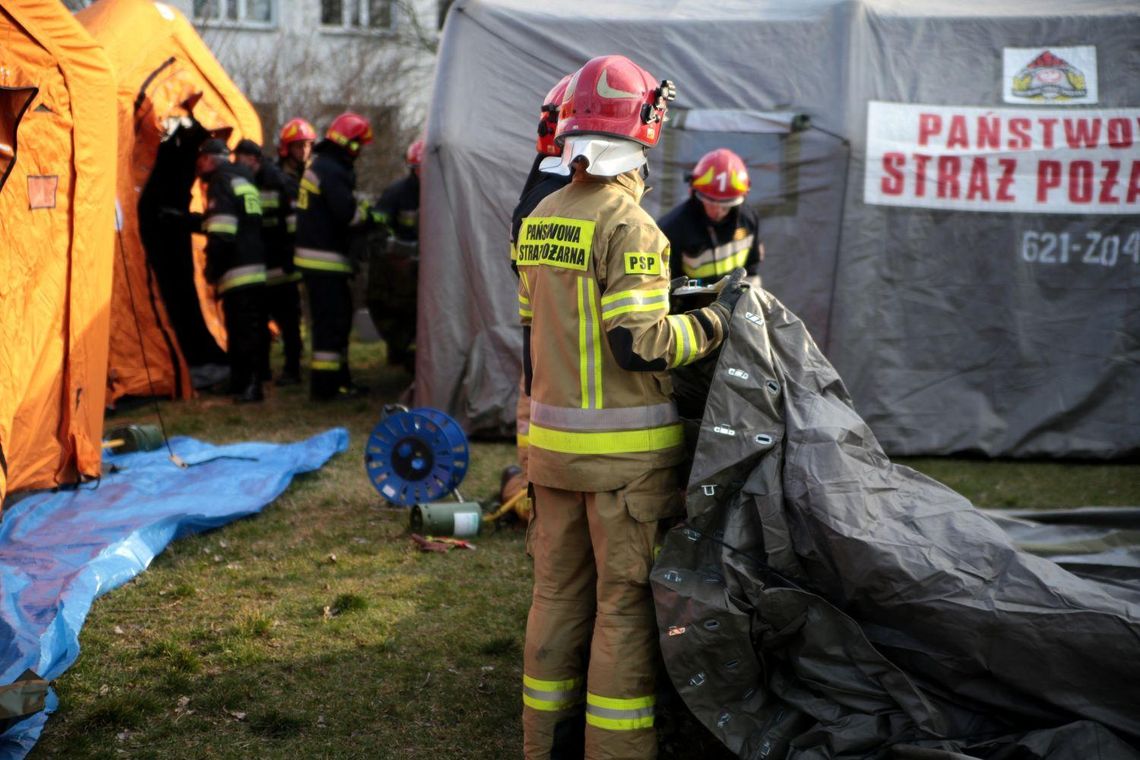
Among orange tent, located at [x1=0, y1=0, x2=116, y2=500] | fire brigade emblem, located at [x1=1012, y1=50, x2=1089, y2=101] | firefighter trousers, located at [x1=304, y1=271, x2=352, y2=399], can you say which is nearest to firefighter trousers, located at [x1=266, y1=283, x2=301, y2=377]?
firefighter trousers, located at [x1=304, y1=271, x2=352, y2=399]

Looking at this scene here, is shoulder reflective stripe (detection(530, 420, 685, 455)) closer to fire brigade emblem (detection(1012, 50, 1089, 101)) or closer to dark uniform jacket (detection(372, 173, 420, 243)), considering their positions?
fire brigade emblem (detection(1012, 50, 1089, 101))

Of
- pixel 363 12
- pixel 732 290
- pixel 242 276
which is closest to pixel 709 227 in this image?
pixel 732 290

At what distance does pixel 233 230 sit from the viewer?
8.91 m

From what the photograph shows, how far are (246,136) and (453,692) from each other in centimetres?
767

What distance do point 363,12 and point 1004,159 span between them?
17.1 m

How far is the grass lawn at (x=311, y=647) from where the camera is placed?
12.5 ft

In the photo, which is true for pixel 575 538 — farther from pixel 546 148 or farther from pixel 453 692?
pixel 546 148

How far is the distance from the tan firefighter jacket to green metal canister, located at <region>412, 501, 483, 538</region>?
241 cm

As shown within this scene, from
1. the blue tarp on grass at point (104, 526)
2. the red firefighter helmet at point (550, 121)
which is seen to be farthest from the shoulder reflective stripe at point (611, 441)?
the blue tarp on grass at point (104, 526)

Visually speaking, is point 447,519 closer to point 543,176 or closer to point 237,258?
point 543,176

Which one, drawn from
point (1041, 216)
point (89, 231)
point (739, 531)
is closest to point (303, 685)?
point (739, 531)

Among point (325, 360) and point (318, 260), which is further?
point (325, 360)

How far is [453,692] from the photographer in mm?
4191

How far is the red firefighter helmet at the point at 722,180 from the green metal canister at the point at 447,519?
7.18 ft
